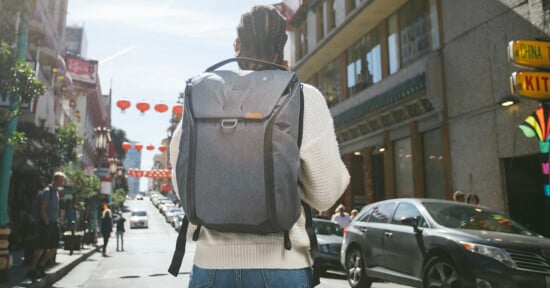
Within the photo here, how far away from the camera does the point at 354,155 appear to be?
22109mm

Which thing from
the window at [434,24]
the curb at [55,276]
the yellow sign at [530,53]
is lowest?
the curb at [55,276]

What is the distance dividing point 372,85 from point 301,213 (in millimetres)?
18760

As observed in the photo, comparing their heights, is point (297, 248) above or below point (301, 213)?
below

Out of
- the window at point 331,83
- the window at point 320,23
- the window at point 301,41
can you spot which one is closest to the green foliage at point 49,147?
the window at point 331,83

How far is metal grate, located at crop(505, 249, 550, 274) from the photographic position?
590 cm

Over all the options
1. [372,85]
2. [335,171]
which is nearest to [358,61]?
[372,85]

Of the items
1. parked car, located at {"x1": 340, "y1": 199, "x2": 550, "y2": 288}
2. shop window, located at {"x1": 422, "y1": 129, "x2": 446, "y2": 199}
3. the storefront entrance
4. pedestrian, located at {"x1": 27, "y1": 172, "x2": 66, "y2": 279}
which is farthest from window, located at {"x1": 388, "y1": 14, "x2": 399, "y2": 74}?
pedestrian, located at {"x1": 27, "y1": 172, "x2": 66, "y2": 279}

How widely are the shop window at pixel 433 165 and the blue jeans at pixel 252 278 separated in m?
14.6

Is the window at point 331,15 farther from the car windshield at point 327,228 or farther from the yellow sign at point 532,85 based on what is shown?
the yellow sign at point 532,85

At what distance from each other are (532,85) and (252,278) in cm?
1046

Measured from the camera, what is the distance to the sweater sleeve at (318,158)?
159cm

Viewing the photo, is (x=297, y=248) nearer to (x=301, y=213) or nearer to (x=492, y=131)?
(x=301, y=213)

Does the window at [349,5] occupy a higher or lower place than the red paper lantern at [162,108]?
higher

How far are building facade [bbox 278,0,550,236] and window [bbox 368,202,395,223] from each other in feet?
17.2
